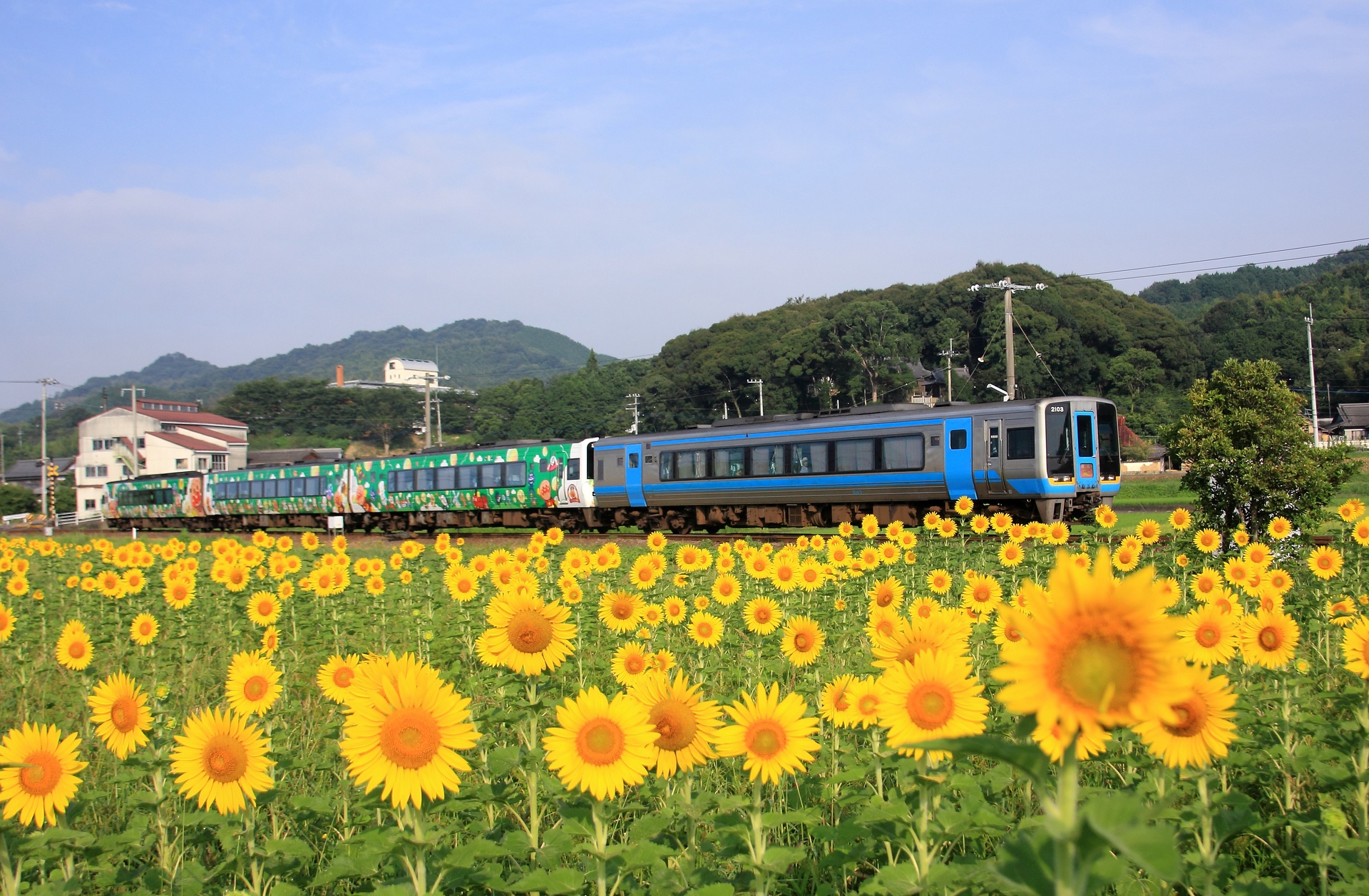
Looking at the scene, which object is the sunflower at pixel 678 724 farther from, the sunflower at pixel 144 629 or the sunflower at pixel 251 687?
the sunflower at pixel 144 629

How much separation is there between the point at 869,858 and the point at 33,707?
6.78m

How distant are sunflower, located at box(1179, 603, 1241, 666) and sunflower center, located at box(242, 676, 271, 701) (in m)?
3.81

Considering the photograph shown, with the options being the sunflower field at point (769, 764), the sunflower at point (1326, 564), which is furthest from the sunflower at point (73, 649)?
the sunflower at point (1326, 564)

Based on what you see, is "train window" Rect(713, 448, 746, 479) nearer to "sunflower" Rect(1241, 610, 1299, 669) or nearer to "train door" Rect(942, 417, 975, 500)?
"train door" Rect(942, 417, 975, 500)

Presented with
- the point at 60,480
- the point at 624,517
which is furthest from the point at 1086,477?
the point at 60,480

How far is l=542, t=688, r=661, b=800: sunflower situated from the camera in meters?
2.54

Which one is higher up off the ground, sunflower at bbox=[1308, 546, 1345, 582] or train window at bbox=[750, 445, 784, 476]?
train window at bbox=[750, 445, 784, 476]

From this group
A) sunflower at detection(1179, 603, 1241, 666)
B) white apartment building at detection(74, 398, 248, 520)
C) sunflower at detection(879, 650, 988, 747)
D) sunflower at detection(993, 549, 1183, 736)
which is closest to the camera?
sunflower at detection(993, 549, 1183, 736)

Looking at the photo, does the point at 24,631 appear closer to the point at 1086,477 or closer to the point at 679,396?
the point at 1086,477

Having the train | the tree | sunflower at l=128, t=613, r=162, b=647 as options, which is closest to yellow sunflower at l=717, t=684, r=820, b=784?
sunflower at l=128, t=613, r=162, b=647

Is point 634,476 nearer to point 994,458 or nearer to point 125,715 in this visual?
point 994,458

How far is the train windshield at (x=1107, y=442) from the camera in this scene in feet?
60.1

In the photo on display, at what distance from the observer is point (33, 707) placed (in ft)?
23.1

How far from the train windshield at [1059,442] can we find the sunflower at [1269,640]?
1426 centimetres
